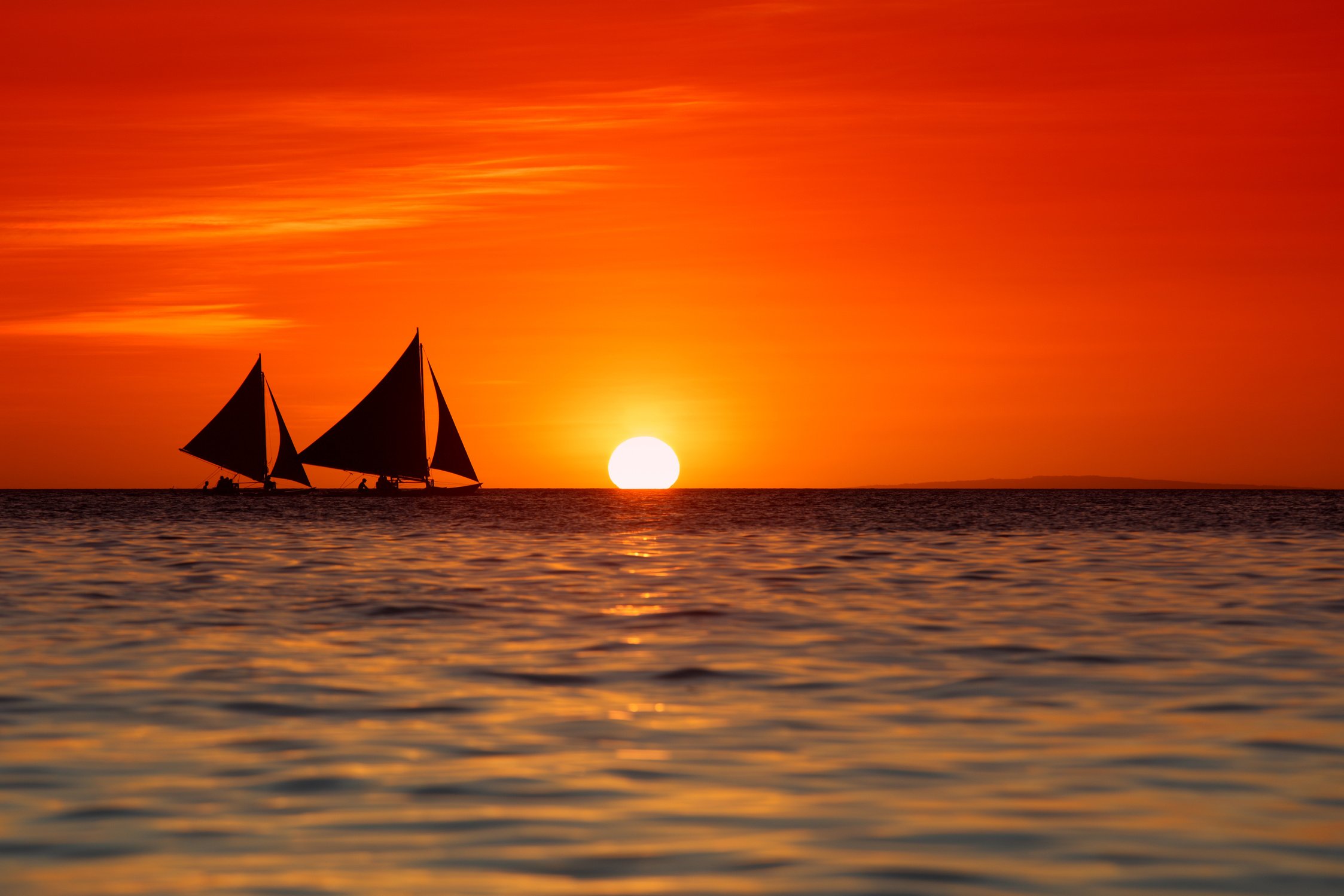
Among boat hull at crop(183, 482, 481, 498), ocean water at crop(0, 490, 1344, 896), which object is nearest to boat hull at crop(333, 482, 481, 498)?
boat hull at crop(183, 482, 481, 498)

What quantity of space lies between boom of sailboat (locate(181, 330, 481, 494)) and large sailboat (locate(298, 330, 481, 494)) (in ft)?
0.16

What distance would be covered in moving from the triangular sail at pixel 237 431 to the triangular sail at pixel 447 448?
15.9 metres

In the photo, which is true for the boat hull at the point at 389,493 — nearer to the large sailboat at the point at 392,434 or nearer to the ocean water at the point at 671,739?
the large sailboat at the point at 392,434

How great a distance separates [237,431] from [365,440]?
14456 millimetres

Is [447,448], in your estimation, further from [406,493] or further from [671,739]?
[671,739]

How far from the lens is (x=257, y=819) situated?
1029 cm

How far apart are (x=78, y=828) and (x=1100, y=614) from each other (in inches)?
744

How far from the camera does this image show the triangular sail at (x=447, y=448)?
413 ft

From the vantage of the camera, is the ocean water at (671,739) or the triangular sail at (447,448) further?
the triangular sail at (447,448)

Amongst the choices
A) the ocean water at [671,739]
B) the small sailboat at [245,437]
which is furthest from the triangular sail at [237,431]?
the ocean water at [671,739]

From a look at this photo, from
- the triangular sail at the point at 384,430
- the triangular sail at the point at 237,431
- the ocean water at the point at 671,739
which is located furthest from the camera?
the triangular sail at the point at 237,431

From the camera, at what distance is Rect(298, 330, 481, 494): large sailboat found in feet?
400

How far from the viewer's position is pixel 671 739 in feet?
43.8

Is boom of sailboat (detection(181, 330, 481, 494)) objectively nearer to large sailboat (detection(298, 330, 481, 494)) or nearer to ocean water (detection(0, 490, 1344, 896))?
large sailboat (detection(298, 330, 481, 494))
